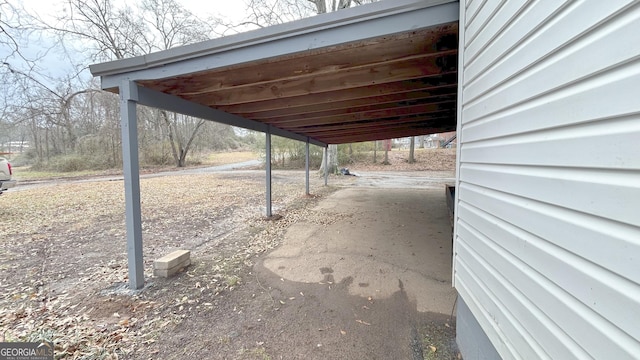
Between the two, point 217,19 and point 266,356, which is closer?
point 266,356

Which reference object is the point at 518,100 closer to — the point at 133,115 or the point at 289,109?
the point at 133,115

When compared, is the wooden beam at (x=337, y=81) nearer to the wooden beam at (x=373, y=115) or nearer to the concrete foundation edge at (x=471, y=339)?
the wooden beam at (x=373, y=115)

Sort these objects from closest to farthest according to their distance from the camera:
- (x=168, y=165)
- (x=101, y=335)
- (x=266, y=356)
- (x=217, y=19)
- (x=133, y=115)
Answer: (x=266, y=356), (x=101, y=335), (x=133, y=115), (x=217, y=19), (x=168, y=165)

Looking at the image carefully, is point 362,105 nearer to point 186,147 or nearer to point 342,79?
point 342,79

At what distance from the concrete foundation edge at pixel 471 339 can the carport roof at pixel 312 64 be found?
2113 mm

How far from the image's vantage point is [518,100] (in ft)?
3.89

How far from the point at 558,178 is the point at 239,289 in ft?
9.45

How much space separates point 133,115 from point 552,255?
3.51 m

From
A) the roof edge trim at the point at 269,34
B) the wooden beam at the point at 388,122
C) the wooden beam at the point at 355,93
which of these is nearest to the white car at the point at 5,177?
the roof edge trim at the point at 269,34

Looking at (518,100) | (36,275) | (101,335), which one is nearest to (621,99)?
(518,100)

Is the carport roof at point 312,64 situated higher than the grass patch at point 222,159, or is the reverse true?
the carport roof at point 312,64

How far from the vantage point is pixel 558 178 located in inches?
35.9

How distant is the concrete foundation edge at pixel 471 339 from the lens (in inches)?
60.5


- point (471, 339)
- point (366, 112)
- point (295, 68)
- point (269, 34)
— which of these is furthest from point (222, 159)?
point (471, 339)
